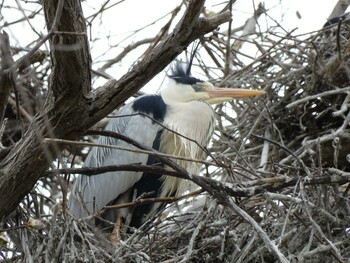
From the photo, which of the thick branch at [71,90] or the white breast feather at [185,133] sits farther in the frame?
the white breast feather at [185,133]

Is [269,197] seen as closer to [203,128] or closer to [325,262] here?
[325,262]

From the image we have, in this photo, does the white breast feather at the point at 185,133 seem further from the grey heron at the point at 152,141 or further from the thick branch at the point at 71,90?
the thick branch at the point at 71,90

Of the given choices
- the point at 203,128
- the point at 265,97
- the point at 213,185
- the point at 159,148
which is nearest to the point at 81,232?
the point at 213,185

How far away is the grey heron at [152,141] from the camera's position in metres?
3.69

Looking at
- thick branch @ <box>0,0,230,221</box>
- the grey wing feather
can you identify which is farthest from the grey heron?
thick branch @ <box>0,0,230,221</box>

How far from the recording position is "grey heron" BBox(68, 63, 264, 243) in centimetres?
369

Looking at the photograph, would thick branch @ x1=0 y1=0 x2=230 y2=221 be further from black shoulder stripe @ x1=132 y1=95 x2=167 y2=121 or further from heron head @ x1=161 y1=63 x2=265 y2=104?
heron head @ x1=161 y1=63 x2=265 y2=104

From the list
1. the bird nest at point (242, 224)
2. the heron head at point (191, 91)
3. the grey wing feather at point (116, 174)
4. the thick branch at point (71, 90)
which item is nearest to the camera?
the thick branch at point (71, 90)

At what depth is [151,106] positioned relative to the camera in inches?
147

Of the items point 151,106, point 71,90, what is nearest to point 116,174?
point 151,106

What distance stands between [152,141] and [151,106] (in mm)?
169

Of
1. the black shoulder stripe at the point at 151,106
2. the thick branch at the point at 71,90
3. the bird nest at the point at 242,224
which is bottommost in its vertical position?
the bird nest at the point at 242,224

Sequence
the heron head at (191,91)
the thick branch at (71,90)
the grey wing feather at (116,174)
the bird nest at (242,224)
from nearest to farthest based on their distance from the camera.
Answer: the thick branch at (71,90), the bird nest at (242,224), the grey wing feather at (116,174), the heron head at (191,91)

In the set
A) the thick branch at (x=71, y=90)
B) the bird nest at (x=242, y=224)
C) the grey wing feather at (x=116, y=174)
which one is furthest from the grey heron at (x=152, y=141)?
the thick branch at (x=71, y=90)
